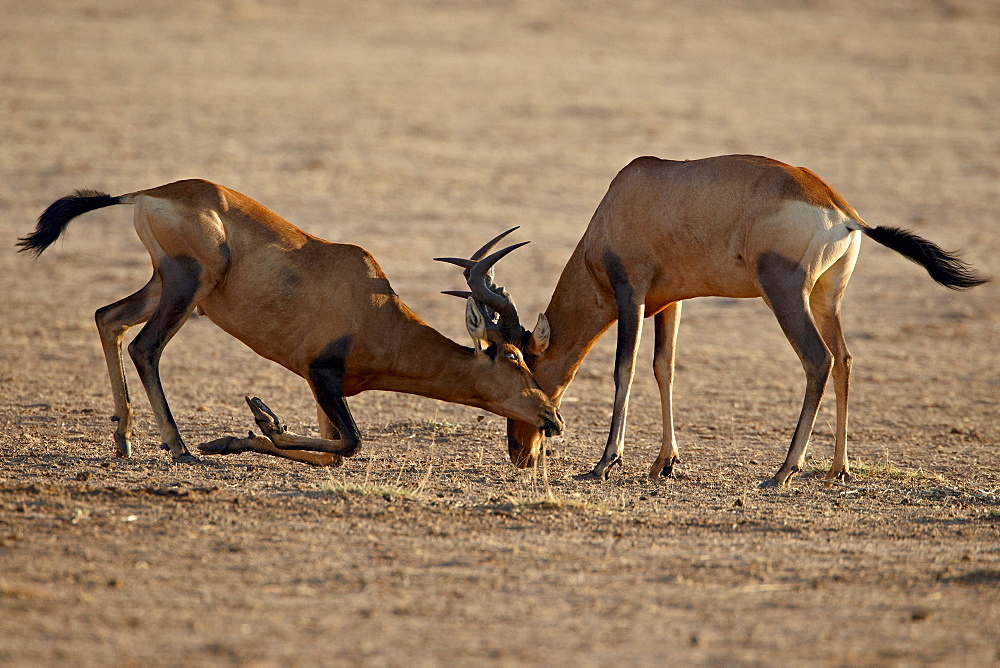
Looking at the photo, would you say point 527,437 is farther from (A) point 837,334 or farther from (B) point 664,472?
(A) point 837,334

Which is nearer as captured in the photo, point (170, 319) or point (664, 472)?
point (170, 319)

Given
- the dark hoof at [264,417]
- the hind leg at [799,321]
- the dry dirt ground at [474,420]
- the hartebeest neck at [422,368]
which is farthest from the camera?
the hartebeest neck at [422,368]

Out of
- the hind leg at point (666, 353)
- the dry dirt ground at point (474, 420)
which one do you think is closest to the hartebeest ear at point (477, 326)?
the dry dirt ground at point (474, 420)

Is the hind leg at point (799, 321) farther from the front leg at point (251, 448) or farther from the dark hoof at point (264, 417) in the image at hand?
the dark hoof at point (264, 417)

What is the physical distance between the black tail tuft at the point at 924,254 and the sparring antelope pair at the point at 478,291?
0.01 meters

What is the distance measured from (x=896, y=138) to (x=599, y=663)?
2275 centimetres

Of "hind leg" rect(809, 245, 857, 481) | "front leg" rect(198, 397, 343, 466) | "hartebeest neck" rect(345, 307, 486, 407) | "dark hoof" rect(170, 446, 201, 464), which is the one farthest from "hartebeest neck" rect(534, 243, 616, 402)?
"dark hoof" rect(170, 446, 201, 464)

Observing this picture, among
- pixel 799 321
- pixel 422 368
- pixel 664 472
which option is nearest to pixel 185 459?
pixel 422 368

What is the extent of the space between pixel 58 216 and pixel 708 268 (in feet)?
15.2

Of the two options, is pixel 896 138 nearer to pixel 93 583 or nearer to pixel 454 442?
pixel 454 442

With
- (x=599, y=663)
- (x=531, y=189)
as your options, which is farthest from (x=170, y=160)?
(x=599, y=663)

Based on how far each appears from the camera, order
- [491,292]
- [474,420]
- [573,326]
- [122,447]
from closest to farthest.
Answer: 1. [122,447]
2. [491,292]
3. [573,326]
4. [474,420]

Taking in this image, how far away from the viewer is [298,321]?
7.82 m

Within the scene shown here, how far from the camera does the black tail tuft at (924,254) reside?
797 centimetres
